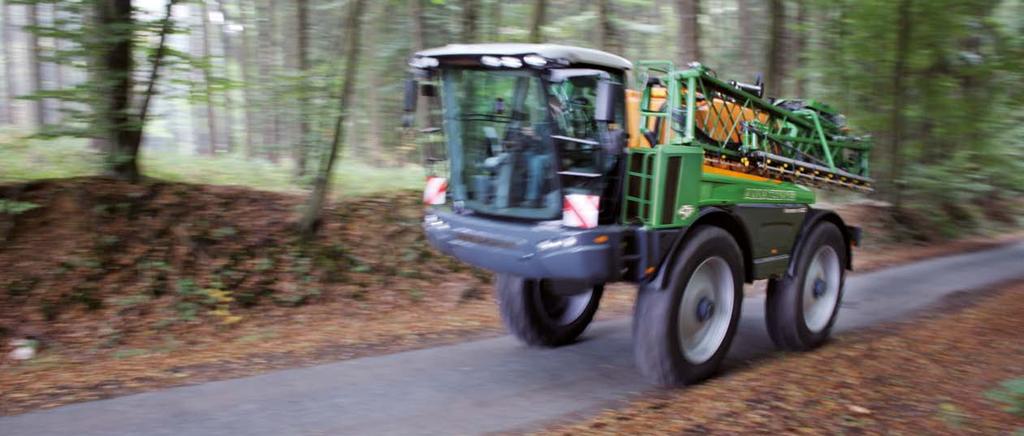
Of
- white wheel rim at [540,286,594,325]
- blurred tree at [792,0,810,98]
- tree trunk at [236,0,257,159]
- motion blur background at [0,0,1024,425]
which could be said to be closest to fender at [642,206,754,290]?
motion blur background at [0,0,1024,425]

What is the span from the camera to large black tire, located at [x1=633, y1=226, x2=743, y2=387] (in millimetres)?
5445

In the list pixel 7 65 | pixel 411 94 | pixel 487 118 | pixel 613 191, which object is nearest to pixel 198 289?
pixel 411 94

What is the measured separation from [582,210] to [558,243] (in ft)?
0.96

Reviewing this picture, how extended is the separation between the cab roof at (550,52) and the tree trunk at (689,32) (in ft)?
22.9

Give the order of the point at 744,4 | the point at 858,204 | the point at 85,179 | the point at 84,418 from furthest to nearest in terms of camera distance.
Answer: the point at 744,4
the point at 858,204
the point at 85,179
the point at 84,418

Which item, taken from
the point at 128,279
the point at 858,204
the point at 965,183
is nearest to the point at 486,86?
the point at 128,279

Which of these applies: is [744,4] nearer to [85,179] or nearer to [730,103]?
[730,103]

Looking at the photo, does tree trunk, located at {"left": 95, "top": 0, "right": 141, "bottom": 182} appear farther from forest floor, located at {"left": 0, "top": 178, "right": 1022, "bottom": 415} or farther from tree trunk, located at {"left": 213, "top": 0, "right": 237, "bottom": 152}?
tree trunk, located at {"left": 213, "top": 0, "right": 237, "bottom": 152}

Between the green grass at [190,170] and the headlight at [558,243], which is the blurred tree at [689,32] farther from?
the headlight at [558,243]

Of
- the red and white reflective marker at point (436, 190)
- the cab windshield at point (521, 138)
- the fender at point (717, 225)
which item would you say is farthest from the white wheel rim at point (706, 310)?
the red and white reflective marker at point (436, 190)

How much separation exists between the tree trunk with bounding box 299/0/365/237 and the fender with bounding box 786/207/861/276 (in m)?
5.75

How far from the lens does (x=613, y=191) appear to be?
5449mm

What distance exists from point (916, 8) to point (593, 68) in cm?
1177

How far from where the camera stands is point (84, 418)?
4.77 m
